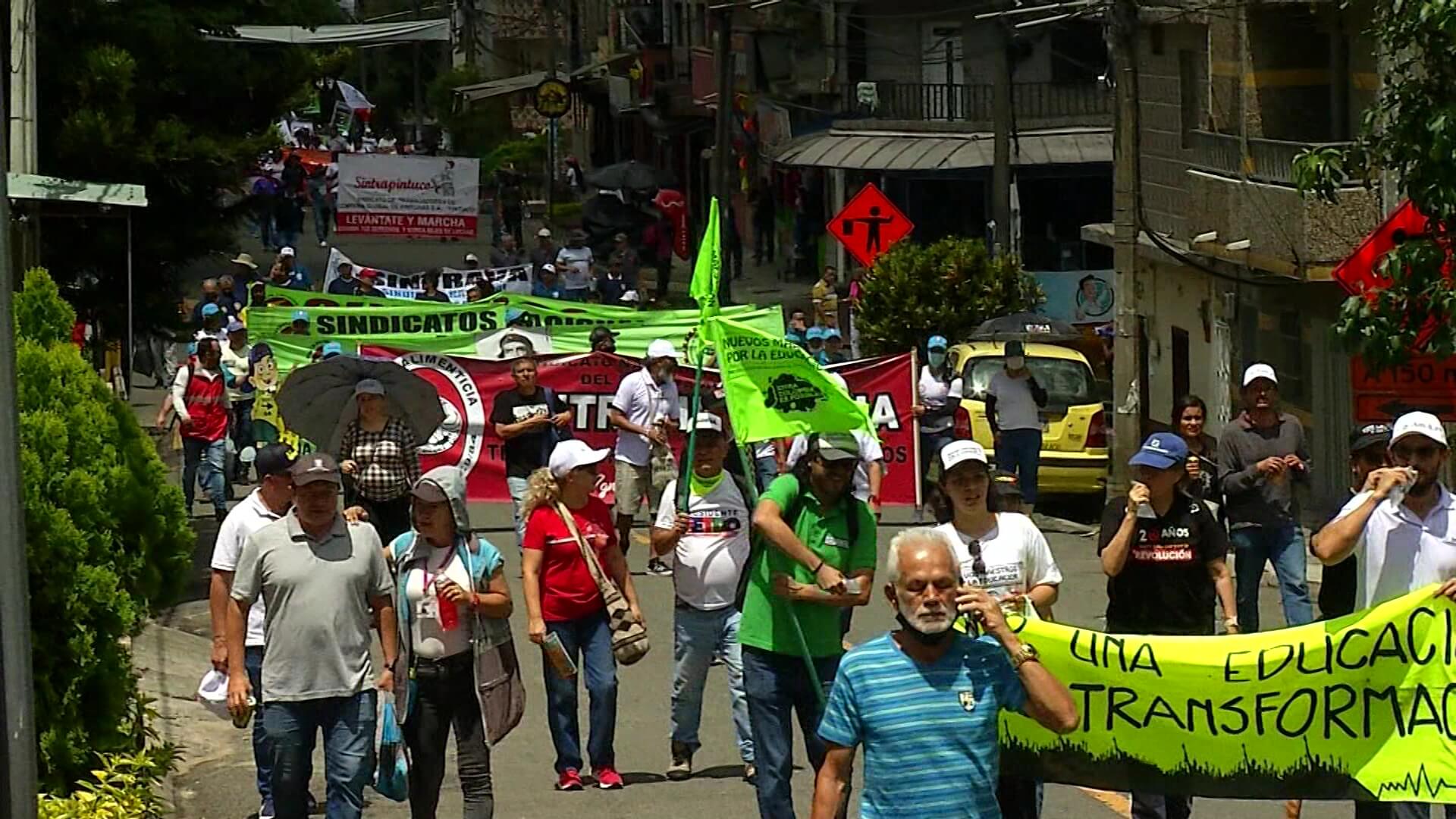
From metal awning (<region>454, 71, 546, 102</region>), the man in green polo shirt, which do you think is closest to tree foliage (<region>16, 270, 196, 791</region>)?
the man in green polo shirt

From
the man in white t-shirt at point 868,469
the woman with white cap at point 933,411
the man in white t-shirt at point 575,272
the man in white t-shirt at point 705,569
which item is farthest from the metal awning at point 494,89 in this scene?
the man in white t-shirt at point 705,569

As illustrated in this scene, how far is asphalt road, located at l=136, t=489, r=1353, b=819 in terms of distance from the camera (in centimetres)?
1069

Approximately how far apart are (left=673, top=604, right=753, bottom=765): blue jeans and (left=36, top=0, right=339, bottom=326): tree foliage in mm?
7612

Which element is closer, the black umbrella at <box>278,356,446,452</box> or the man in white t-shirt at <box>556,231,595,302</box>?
the black umbrella at <box>278,356,446,452</box>

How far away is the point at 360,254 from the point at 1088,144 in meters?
15.5

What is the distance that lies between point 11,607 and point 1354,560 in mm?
4848

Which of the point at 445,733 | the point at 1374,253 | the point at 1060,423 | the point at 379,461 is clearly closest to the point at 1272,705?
the point at 445,733

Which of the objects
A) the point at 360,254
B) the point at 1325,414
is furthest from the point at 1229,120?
the point at 360,254

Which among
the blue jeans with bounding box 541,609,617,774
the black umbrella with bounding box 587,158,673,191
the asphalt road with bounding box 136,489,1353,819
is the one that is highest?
the black umbrella with bounding box 587,158,673,191

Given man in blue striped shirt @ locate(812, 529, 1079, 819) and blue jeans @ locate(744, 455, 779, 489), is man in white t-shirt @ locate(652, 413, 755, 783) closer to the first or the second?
man in blue striped shirt @ locate(812, 529, 1079, 819)

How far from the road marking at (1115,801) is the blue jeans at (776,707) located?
1.73 m

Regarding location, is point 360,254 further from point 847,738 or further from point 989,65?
point 847,738

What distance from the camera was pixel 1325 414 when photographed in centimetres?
2317

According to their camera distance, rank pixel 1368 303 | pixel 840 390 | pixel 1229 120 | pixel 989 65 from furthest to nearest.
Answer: pixel 989 65
pixel 1229 120
pixel 1368 303
pixel 840 390
